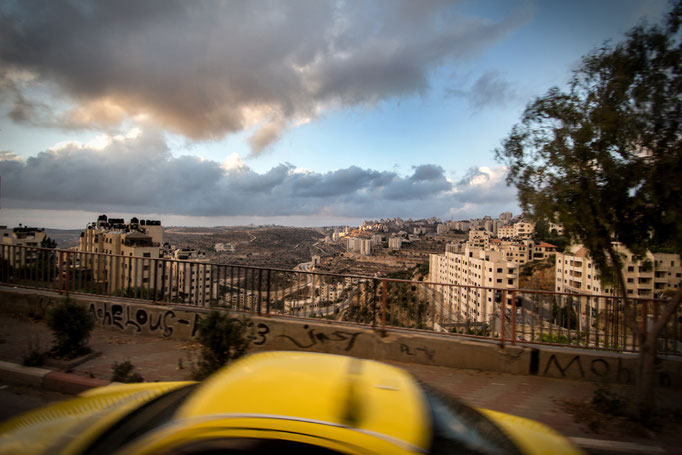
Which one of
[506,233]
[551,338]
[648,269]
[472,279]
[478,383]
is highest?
[506,233]

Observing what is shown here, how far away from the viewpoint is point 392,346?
641 cm

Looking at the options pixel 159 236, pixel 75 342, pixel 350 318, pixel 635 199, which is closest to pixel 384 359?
pixel 350 318

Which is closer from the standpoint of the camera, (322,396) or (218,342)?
(322,396)

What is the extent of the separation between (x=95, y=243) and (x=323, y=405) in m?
36.5

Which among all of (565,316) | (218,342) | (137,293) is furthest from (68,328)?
(565,316)

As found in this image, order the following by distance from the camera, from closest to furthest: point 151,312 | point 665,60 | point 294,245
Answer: point 665,60
point 151,312
point 294,245

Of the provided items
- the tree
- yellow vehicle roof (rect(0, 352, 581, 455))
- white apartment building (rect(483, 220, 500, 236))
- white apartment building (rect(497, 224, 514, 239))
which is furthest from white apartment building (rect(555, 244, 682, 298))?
white apartment building (rect(483, 220, 500, 236))

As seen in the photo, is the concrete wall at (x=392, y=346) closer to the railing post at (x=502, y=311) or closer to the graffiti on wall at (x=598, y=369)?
the graffiti on wall at (x=598, y=369)

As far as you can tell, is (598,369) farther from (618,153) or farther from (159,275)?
(159,275)

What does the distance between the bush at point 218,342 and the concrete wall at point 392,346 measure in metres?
0.56

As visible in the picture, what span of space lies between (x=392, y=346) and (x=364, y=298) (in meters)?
1.03

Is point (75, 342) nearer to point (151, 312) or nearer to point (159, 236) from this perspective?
point (151, 312)

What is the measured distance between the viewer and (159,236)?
4112cm

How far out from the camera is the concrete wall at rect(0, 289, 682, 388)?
5.75m
